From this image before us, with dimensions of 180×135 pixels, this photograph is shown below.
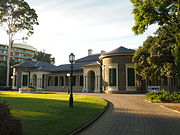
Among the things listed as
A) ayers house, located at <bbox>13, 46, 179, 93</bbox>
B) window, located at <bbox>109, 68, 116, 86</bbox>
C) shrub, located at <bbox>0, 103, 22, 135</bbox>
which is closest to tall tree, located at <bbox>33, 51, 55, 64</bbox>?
ayers house, located at <bbox>13, 46, 179, 93</bbox>

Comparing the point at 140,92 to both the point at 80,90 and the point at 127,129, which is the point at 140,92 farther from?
the point at 127,129

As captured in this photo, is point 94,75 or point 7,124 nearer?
point 7,124

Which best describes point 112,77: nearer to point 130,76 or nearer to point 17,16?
point 130,76

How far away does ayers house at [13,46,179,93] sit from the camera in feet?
84.6

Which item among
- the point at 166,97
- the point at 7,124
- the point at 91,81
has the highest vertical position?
the point at 91,81

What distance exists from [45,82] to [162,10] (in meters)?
34.5

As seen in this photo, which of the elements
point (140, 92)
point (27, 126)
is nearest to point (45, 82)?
point (140, 92)

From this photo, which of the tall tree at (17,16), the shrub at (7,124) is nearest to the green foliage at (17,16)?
the tall tree at (17,16)

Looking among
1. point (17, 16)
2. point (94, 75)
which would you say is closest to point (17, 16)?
point (17, 16)

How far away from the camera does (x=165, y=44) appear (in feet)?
51.5

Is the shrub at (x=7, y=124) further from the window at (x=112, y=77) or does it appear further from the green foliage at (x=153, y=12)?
the window at (x=112, y=77)

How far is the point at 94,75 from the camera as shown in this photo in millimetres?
33281

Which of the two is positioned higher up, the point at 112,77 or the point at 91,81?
the point at 112,77

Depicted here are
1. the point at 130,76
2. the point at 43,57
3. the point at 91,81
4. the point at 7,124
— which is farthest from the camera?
the point at 43,57
